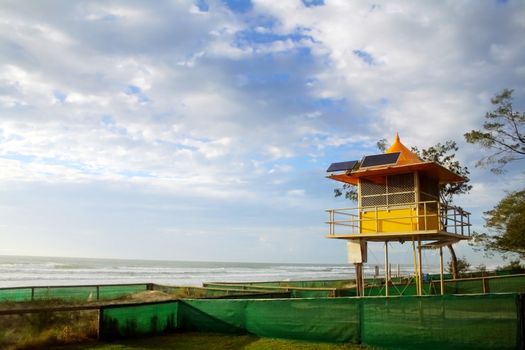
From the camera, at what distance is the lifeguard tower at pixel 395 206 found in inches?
757

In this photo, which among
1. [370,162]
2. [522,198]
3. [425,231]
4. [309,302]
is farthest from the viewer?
[522,198]

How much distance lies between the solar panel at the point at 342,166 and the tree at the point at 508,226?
20.1 m

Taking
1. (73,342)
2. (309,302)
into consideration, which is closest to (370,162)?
(309,302)

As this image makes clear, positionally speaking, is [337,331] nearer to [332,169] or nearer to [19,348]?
[19,348]

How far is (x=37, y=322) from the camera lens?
13180mm

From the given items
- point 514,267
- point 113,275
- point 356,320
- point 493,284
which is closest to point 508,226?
point 514,267

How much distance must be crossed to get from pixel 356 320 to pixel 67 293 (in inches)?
650

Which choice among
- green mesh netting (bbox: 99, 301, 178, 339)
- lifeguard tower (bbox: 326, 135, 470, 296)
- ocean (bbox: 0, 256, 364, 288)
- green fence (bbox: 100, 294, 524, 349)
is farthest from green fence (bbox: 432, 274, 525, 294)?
ocean (bbox: 0, 256, 364, 288)

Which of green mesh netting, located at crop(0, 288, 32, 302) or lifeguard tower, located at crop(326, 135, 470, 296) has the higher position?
lifeguard tower, located at crop(326, 135, 470, 296)

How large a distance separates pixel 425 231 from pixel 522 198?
75.1 feet

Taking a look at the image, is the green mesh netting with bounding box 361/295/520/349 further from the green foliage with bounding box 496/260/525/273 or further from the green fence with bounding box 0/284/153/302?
the green foliage with bounding box 496/260/525/273

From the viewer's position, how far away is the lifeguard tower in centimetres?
1923

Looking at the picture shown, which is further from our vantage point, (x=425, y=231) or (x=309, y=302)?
(x=425, y=231)

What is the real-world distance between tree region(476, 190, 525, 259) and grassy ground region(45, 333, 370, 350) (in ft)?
91.3
